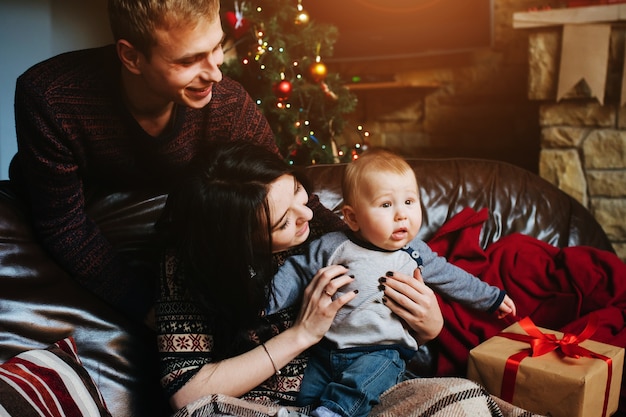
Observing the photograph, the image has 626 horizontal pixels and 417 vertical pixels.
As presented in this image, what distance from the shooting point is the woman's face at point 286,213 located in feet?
4.42

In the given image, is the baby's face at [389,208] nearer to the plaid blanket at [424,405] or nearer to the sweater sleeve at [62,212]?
the plaid blanket at [424,405]

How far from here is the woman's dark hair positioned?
1316 mm

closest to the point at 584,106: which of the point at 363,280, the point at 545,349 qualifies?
the point at 545,349

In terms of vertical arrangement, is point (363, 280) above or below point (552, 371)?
above

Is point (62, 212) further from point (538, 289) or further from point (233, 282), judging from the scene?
point (538, 289)

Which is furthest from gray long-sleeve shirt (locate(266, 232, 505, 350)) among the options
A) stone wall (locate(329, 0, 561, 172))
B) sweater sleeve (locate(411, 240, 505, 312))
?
stone wall (locate(329, 0, 561, 172))

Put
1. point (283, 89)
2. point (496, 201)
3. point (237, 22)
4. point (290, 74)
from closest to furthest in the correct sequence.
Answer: point (496, 201) → point (283, 89) → point (237, 22) → point (290, 74)

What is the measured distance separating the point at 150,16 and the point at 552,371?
110 centimetres

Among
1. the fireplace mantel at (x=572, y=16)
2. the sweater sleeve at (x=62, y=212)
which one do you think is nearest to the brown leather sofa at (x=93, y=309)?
the sweater sleeve at (x=62, y=212)

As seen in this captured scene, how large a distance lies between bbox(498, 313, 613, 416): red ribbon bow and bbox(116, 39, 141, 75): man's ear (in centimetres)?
103

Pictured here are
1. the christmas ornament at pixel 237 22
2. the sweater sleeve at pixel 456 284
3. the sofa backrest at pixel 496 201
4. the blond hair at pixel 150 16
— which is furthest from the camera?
the christmas ornament at pixel 237 22

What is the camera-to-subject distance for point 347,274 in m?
1.44

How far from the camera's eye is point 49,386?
1.24 metres

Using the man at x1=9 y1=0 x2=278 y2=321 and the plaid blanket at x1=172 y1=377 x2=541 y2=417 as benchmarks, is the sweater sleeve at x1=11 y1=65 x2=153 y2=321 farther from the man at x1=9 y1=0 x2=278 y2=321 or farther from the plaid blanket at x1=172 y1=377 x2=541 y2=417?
the plaid blanket at x1=172 y1=377 x2=541 y2=417
